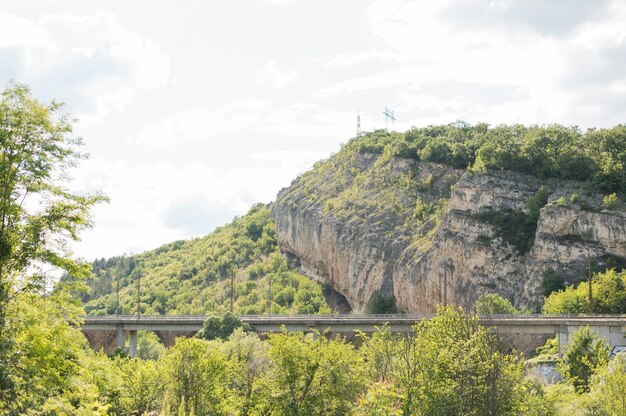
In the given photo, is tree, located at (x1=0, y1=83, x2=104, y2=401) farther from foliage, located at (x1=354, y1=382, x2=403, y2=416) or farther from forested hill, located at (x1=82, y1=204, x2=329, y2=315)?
forested hill, located at (x1=82, y1=204, x2=329, y2=315)

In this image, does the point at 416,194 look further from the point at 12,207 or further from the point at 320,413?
the point at 12,207

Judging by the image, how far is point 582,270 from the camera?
82.9 m

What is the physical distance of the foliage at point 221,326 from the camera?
271ft

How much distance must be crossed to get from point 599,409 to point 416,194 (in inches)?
3208

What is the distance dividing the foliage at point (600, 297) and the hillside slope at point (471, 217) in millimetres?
5538

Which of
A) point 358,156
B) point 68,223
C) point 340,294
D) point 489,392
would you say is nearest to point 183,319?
point 340,294

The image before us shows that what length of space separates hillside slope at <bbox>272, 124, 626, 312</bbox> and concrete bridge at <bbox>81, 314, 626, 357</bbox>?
1210cm

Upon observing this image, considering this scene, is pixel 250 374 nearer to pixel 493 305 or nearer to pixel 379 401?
pixel 379 401

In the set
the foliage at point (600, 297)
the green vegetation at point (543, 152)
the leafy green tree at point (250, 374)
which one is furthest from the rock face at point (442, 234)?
the leafy green tree at point (250, 374)

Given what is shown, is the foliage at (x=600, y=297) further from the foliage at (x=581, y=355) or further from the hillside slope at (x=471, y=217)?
the foliage at (x=581, y=355)

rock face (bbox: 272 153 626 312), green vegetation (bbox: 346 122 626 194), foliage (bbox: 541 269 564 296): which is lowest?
foliage (bbox: 541 269 564 296)

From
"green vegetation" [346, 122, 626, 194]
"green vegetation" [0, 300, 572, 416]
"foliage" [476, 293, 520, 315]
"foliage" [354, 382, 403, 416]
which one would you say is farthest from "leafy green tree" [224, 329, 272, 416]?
"green vegetation" [346, 122, 626, 194]

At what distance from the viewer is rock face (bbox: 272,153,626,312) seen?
85375mm

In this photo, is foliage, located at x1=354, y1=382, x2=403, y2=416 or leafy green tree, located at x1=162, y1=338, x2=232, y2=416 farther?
leafy green tree, located at x1=162, y1=338, x2=232, y2=416
